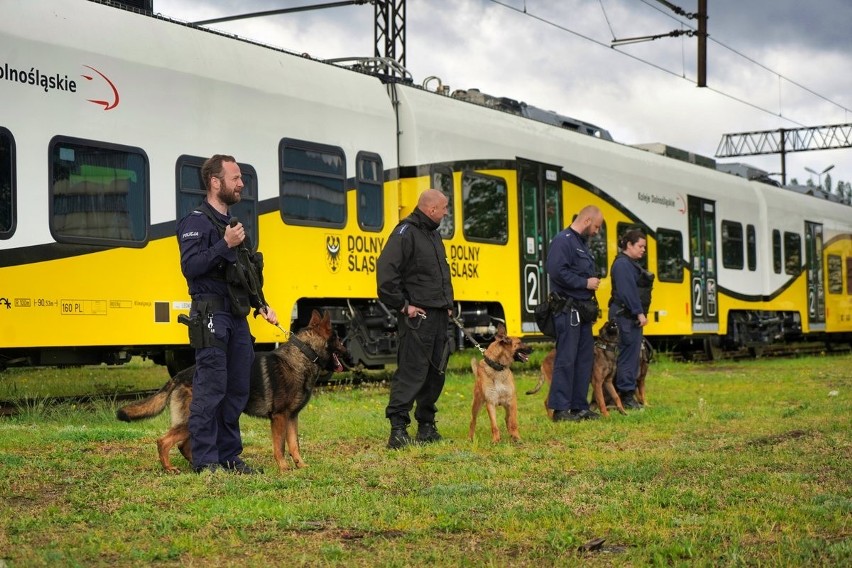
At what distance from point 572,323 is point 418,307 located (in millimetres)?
2035

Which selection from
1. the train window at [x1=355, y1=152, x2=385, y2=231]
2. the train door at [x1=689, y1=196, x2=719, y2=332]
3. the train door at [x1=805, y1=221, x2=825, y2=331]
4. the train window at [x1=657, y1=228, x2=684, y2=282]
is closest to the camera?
the train window at [x1=355, y1=152, x2=385, y2=231]

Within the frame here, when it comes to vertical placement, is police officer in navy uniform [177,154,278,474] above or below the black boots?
above

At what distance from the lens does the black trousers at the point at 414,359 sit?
8305 millimetres

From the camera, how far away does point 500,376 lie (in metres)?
8.60

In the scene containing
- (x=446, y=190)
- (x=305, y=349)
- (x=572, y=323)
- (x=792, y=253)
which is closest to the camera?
(x=305, y=349)

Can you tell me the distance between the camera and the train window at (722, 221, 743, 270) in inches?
847

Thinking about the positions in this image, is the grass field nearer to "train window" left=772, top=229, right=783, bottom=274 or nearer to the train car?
the train car

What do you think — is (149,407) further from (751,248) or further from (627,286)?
(751,248)

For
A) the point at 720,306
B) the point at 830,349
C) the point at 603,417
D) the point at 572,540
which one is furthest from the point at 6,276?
the point at 830,349

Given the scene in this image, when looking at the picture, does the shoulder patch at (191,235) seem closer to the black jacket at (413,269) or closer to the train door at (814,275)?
the black jacket at (413,269)

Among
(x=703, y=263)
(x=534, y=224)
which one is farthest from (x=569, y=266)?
(x=703, y=263)

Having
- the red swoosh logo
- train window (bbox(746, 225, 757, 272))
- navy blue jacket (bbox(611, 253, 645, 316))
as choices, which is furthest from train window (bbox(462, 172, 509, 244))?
train window (bbox(746, 225, 757, 272))

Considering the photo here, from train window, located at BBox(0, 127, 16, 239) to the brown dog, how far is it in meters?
3.86

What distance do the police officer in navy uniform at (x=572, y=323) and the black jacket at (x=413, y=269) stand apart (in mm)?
1718
